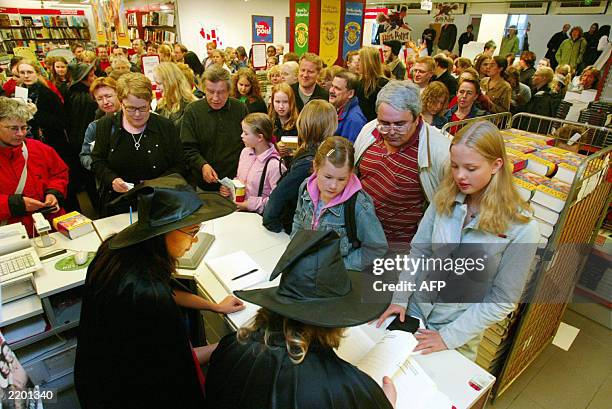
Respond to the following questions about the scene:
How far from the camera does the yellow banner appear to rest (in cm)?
534

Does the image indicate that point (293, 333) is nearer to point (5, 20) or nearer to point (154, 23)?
point (154, 23)

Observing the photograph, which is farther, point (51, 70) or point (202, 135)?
point (51, 70)

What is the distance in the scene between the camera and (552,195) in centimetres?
197

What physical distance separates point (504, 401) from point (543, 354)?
64cm

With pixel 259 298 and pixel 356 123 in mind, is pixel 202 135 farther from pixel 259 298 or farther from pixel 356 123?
pixel 259 298

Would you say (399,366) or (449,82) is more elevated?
(449,82)

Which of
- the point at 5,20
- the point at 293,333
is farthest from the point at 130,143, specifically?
the point at 5,20

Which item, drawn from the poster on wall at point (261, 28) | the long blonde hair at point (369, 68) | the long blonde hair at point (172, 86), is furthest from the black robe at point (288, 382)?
the poster on wall at point (261, 28)

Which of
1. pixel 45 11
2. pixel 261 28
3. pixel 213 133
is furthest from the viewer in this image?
pixel 261 28

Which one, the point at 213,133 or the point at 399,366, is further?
the point at 213,133

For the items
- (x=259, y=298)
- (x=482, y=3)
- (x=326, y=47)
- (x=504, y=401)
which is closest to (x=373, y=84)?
(x=326, y=47)

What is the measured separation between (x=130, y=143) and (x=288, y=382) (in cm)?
231

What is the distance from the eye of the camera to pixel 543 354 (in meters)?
2.85

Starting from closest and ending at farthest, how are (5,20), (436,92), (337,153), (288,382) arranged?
(288,382)
(337,153)
(436,92)
(5,20)
